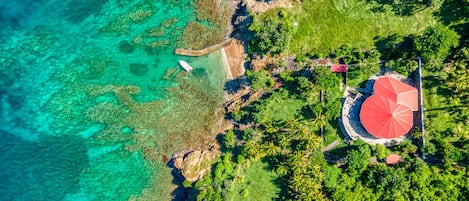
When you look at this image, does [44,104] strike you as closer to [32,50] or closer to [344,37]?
[32,50]

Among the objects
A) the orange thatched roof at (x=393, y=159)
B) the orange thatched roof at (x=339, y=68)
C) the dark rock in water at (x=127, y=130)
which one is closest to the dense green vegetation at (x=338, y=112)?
the orange thatched roof at (x=393, y=159)

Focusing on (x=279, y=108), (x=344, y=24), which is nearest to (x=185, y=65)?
(x=279, y=108)

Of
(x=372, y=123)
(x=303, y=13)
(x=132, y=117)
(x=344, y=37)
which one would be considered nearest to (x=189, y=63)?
(x=132, y=117)

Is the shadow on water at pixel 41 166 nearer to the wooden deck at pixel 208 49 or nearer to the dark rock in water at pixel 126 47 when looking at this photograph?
the dark rock in water at pixel 126 47

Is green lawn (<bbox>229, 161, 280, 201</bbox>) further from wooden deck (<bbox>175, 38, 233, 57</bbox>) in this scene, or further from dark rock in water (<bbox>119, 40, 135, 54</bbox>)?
dark rock in water (<bbox>119, 40, 135, 54</bbox>)

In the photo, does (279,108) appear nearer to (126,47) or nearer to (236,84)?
(236,84)
